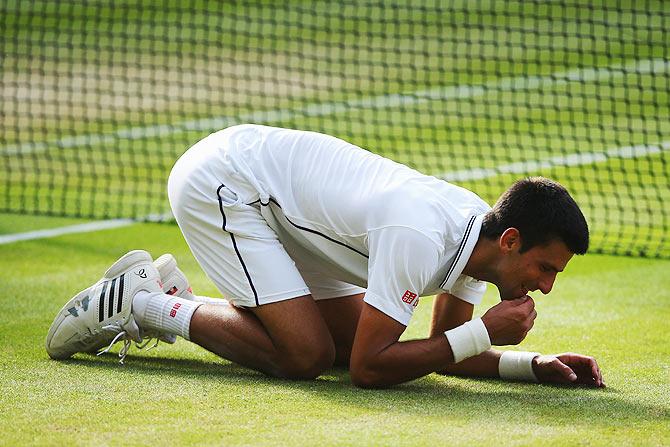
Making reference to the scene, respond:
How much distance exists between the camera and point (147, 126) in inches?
447

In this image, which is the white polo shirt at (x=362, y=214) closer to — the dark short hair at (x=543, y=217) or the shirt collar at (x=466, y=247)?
the shirt collar at (x=466, y=247)

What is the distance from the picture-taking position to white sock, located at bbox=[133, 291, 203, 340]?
4.79 m

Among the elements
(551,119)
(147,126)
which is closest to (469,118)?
(551,119)

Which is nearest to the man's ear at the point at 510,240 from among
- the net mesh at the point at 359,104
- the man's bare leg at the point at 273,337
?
the man's bare leg at the point at 273,337

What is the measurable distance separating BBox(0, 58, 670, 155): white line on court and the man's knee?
5.75 m

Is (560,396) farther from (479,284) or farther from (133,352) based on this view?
(133,352)

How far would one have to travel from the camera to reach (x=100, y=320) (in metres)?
4.84

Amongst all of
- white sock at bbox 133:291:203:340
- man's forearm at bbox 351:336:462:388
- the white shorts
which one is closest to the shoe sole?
white sock at bbox 133:291:203:340

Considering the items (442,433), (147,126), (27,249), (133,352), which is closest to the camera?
(442,433)

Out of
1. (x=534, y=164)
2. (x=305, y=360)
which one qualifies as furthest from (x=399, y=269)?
(x=534, y=164)

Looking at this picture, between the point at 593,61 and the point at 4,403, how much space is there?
1138 centimetres

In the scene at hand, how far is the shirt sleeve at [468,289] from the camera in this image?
15.3 feet

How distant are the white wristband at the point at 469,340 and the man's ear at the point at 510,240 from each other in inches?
10.9

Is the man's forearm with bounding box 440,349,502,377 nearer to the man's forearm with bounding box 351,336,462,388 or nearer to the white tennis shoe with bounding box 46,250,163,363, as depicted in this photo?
the man's forearm with bounding box 351,336,462,388
